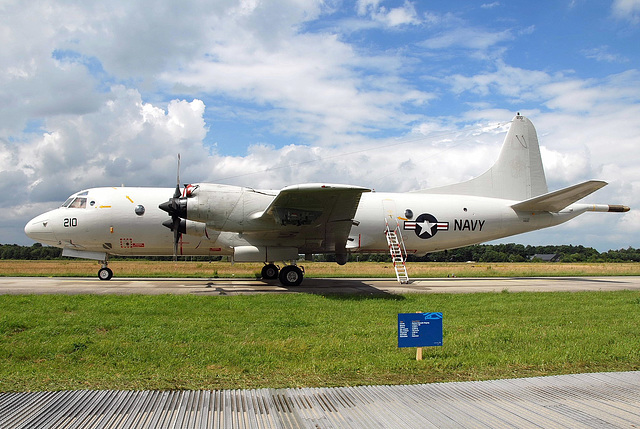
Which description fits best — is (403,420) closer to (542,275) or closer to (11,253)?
(542,275)

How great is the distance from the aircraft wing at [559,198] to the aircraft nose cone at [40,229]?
71.4 ft

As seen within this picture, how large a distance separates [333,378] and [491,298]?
1062 cm

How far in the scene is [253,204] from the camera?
54.2ft

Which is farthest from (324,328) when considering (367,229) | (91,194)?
(91,194)

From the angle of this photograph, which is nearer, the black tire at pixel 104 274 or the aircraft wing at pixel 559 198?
the aircraft wing at pixel 559 198

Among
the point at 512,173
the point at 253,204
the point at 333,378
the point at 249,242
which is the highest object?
the point at 512,173

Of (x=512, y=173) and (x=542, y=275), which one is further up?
(x=512, y=173)

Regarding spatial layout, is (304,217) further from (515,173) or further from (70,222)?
(515,173)

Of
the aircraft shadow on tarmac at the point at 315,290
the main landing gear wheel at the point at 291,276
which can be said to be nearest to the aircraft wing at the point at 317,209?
the main landing gear wheel at the point at 291,276

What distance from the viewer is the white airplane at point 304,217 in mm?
16297

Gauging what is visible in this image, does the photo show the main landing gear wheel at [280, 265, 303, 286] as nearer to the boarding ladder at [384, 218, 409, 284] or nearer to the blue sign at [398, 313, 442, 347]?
the boarding ladder at [384, 218, 409, 284]

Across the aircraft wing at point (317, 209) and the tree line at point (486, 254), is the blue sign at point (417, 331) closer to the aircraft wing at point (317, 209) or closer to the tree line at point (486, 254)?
the aircraft wing at point (317, 209)

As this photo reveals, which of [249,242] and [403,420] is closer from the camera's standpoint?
[403,420]

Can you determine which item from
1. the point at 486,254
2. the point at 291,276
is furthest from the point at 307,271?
the point at 486,254
